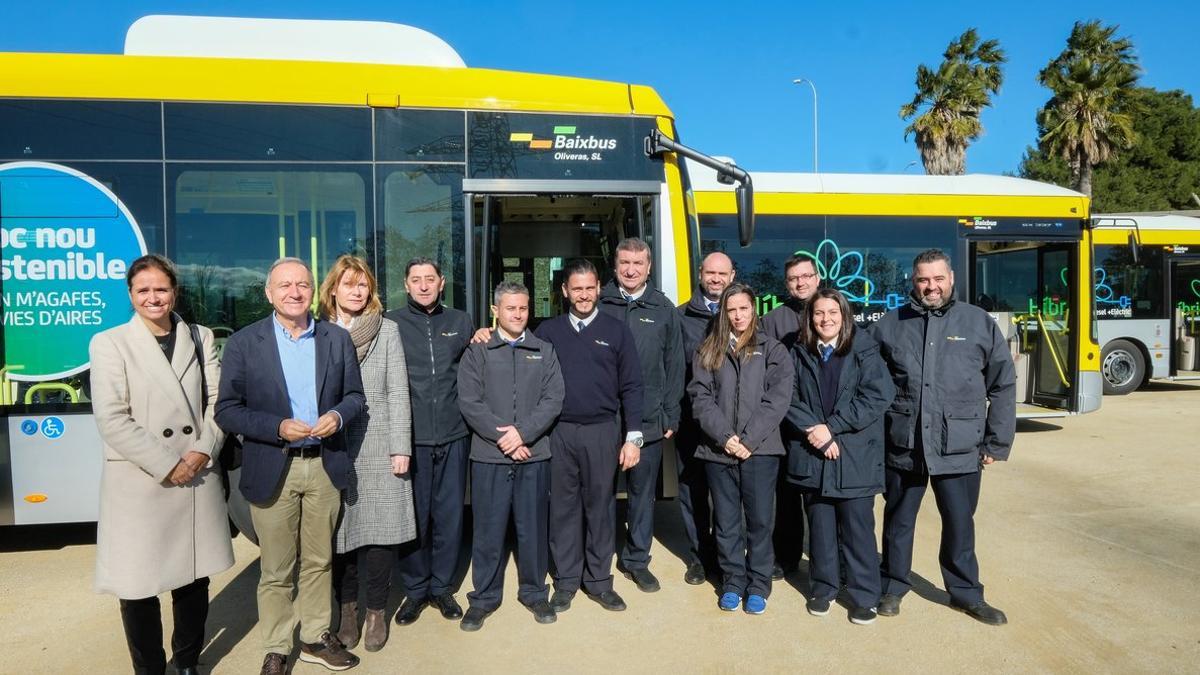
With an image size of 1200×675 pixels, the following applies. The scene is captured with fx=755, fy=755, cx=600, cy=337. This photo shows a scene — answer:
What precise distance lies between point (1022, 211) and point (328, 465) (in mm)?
9610

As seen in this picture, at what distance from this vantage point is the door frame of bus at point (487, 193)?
16.2 feet

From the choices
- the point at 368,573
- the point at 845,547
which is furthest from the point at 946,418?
the point at 368,573

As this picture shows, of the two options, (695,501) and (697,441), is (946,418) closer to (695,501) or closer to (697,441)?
(697,441)

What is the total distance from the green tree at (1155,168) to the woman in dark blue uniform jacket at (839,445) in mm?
32423

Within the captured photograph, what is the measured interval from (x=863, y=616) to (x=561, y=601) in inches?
63.6

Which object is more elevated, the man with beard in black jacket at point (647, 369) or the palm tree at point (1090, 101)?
the palm tree at point (1090, 101)

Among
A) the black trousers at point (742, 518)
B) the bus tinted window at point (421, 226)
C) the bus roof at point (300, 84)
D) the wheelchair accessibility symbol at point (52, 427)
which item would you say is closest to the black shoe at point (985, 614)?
the black trousers at point (742, 518)

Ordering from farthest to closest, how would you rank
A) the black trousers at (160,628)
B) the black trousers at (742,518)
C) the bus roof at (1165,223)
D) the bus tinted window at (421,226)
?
the bus roof at (1165,223)
the bus tinted window at (421,226)
the black trousers at (742,518)
the black trousers at (160,628)

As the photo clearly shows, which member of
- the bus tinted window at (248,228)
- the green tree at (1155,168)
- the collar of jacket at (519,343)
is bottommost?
the collar of jacket at (519,343)

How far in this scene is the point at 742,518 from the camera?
4.31 metres

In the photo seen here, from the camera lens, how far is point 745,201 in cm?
516

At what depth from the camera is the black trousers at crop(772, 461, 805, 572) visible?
4.59m

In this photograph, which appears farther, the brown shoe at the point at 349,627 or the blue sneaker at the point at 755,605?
the blue sneaker at the point at 755,605

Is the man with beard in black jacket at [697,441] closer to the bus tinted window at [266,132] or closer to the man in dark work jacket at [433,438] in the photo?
the man in dark work jacket at [433,438]
